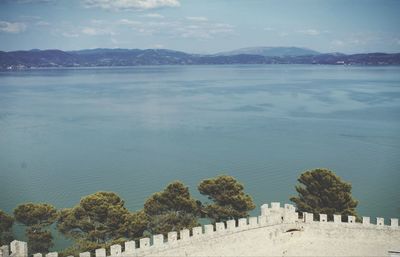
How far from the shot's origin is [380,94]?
93.2 m

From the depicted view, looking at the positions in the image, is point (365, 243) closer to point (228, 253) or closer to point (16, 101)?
point (228, 253)

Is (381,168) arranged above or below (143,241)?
below

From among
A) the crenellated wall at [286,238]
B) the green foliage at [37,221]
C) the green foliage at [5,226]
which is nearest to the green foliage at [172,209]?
the crenellated wall at [286,238]

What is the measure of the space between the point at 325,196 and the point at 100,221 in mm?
10045

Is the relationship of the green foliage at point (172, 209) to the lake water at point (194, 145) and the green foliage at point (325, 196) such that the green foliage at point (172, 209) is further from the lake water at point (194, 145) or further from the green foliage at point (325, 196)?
the lake water at point (194, 145)

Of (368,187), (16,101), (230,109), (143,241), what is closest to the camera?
(143,241)

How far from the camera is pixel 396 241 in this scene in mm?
17328

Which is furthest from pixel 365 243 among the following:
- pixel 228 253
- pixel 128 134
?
pixel 128 134

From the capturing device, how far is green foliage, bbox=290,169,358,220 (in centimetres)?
2230

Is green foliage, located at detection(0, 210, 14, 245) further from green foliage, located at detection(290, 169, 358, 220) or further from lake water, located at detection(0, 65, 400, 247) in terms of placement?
green foliage, located at detection(290, 169, 358, 220)

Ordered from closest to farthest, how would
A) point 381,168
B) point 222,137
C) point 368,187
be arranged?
1. point 368,187
2. point 381,168
3. point 222,137

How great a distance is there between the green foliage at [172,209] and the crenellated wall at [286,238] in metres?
4.01

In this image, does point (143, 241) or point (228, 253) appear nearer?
point (143, 241)

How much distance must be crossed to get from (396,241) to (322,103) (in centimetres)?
6672
